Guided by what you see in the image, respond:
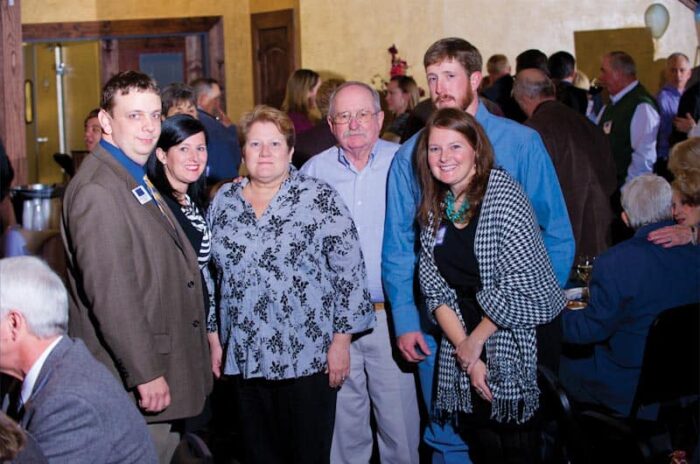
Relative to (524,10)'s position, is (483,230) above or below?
below

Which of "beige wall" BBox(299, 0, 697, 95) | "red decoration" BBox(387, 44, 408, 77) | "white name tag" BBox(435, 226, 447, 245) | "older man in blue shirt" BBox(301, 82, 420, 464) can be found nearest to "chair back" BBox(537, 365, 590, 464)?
"white name tag" BBox(435, 226, 447, 245)

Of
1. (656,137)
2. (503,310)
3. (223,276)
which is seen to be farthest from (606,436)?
Answer: (656,137)

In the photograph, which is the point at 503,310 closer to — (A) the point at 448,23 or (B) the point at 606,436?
(B) the point at 606,436

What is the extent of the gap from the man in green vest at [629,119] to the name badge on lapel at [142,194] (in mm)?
4703

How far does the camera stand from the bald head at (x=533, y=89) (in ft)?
19.0

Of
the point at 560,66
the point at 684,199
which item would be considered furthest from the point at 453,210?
the point at 560,66

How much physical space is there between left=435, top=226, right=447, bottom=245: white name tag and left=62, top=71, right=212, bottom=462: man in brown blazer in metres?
0.80

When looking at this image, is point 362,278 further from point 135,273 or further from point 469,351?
point 135,273

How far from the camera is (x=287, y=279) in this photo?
3.54 metres

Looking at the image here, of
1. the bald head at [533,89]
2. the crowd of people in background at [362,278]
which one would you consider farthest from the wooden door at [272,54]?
the crowd of people in background at [362,278]

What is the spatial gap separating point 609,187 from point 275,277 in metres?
3.04

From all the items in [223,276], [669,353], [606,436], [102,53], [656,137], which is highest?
[102,53]

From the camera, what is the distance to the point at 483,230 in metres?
3.29

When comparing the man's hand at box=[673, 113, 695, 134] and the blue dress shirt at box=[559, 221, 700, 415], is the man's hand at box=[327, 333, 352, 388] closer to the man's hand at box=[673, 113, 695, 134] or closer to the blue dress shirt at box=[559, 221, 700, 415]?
the blue dress shirt at box=[559, 221, 700, 415]
